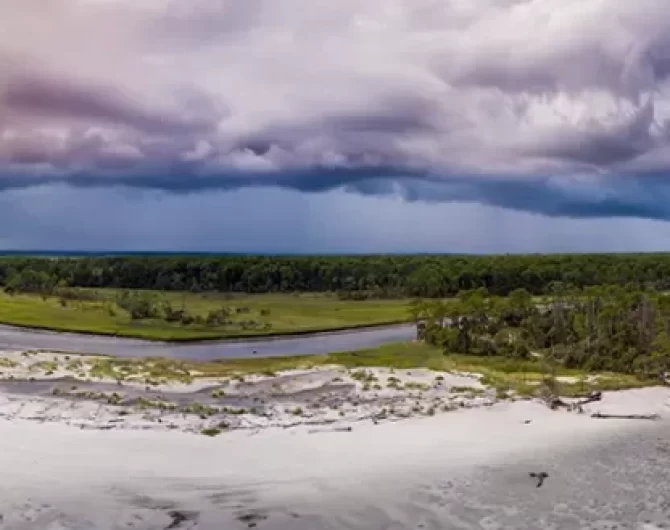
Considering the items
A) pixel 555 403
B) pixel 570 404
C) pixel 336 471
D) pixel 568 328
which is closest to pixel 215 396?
pixel 336 471

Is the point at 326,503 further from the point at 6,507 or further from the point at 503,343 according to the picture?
the point at 503,343

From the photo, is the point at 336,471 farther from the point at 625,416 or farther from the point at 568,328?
the point at 568,328

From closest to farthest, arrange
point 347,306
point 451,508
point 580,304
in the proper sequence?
point 451,508
point 580,304
point 347,306

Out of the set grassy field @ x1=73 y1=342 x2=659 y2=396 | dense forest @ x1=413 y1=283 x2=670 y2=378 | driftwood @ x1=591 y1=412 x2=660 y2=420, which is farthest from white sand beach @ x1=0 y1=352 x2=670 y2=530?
dense forest @ x1=413 y1=283 x2=670 y2=378

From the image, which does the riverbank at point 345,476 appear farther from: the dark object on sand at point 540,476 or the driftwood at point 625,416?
the driftwood at point 625,416

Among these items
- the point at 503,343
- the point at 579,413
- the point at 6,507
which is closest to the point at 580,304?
the point at 503,343

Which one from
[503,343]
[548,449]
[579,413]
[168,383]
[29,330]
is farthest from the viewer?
[29,330]

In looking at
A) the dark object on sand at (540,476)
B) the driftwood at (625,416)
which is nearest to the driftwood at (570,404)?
the driftwood at (625,416)
